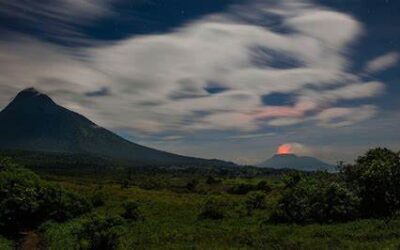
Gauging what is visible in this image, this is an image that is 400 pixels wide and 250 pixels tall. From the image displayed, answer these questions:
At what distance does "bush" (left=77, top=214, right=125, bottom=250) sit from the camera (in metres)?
42.9

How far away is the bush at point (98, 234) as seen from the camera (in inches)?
1689

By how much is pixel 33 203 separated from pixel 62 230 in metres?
9.18

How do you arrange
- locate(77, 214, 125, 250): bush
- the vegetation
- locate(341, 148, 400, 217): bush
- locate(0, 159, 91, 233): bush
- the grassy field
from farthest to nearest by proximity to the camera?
locate(341, 148, 400, 217): bush, locate(0, 159, 91, 233): bush, the vegetation, the grassy field, locate(77, 214, 125, 250): bush

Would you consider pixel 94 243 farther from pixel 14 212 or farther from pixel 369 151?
pixel 369 151

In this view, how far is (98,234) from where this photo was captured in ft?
141

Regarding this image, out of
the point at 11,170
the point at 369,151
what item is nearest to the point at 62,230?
the point at 11,170

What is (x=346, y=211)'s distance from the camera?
62469 millimetres

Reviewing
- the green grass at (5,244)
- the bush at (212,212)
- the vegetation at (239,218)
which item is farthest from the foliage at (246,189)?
the green grass at (5,244)

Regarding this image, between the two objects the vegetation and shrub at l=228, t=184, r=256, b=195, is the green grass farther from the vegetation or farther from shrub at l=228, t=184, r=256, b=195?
shrub at l=228, t=184, r=256, b=195

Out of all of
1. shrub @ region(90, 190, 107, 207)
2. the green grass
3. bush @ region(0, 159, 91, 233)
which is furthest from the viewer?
shrub @ region(90, 190, 107, 207)

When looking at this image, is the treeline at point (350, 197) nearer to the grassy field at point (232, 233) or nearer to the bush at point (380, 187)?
the bush at point (380, 187)

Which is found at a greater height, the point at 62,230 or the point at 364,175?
the point at 364,175

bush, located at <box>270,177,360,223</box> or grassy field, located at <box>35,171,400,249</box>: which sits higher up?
bush, located at <box>270,177,360,223</box>

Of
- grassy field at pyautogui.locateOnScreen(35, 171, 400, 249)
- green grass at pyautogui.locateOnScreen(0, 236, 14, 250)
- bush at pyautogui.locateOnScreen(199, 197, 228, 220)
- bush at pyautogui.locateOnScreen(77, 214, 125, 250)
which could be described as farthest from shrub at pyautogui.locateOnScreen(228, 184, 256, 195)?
bush at pyautogui.locateOnScreen(77, 214, 125, 250)
